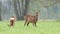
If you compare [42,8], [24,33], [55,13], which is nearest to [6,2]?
[42,8]

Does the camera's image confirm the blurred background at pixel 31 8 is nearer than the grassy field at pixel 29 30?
No

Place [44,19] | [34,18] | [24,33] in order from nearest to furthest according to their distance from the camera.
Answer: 1. [24,33]
2. [34,18]
3. [44,19]

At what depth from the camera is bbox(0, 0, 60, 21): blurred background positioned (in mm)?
11047

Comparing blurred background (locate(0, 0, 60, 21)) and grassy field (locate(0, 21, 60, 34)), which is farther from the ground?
blurred background (locate(0, 0, 60, 21))

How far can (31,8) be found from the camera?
11.3m

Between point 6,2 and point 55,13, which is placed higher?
point 6,2

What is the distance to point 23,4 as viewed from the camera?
1194 centimetres

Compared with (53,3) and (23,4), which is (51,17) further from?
(23,4)

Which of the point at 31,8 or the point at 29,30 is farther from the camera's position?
the point at 31,8

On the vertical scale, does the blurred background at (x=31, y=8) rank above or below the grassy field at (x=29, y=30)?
above

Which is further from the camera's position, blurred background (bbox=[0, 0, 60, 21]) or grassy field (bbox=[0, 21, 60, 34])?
blurred background (bbox=[0, 0, 60, 21])

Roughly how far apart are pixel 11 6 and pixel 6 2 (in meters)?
0.40

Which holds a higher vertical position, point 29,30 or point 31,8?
point 31,8

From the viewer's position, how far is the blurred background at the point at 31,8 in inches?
435
